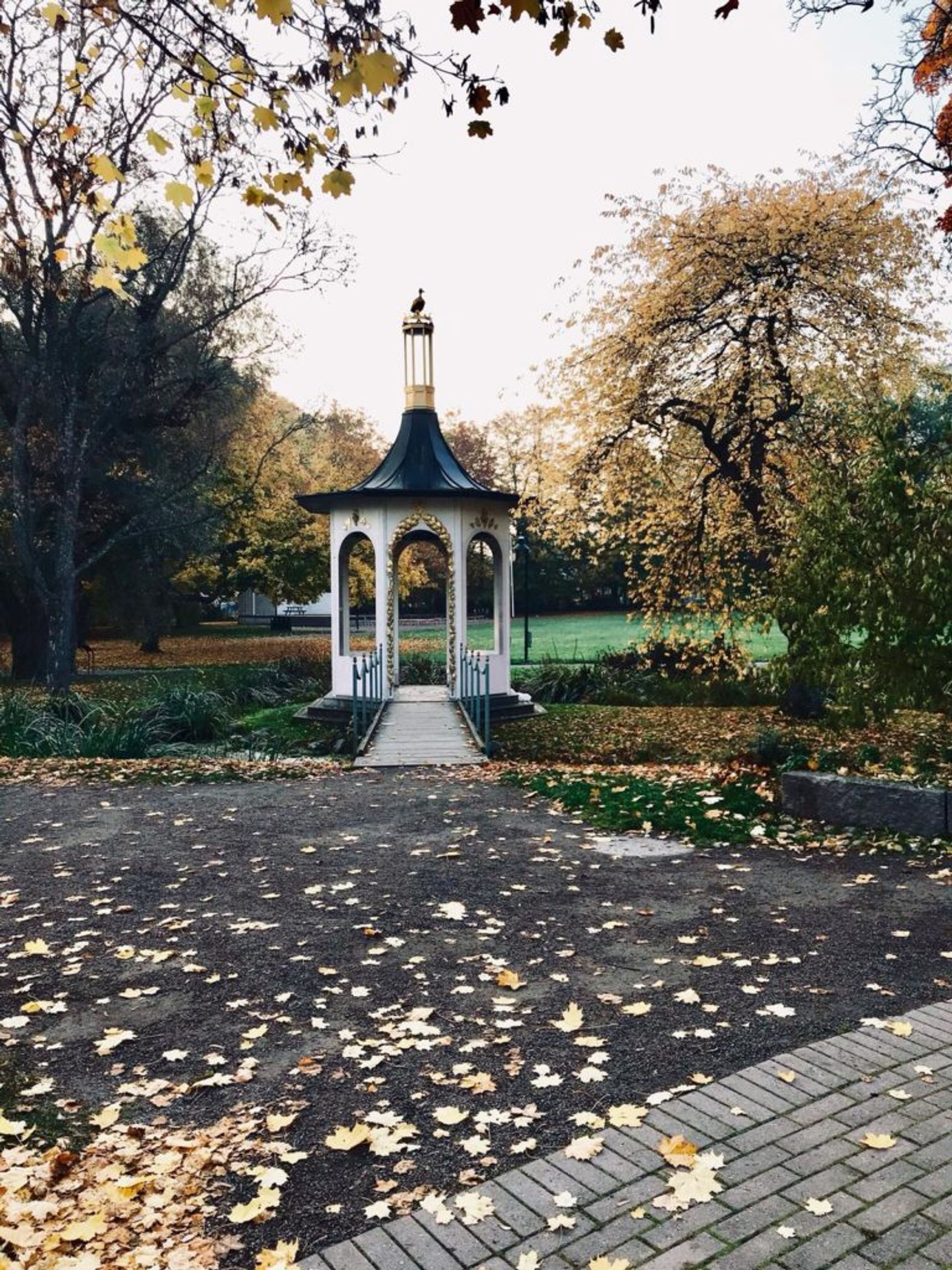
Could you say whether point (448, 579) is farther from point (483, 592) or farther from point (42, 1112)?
point (483, 592)

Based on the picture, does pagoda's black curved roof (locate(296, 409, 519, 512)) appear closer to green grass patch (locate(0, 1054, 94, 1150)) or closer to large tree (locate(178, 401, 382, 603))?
large tree (locate(178, 401, 382, 603))

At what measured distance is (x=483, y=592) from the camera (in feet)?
158

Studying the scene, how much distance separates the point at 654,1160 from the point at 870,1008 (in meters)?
1.74

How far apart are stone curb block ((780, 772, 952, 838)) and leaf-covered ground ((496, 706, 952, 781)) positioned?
64 centimetres

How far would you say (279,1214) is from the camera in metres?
2.93

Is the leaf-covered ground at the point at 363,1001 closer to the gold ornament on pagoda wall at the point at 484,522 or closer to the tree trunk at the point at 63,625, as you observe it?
the gold ornament on pagoda wall at the point at 484,522

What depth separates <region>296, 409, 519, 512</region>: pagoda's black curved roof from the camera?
55.4 feet

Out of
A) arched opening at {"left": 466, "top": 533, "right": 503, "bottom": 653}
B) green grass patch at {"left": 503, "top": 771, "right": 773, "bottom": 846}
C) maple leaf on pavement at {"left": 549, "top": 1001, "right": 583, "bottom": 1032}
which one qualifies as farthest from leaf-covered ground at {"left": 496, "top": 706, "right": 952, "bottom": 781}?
maple leaf on pavement at {"left": 549, "top": 1001, "right": 583, "bottom": 1032}

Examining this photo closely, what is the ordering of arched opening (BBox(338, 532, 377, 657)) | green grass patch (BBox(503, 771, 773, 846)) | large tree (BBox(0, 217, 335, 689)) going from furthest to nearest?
large tree (BBox(0, 217, 335, 689)) < arched opening (BBox(338, 532, 377, 657)) < green grass patch (BBox(503, 771, 773, 846))

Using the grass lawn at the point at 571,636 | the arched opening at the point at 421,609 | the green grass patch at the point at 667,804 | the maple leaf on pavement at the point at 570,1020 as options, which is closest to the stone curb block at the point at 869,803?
the green grass patch at the point at 667,804

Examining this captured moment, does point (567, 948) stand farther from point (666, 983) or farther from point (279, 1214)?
point (279, 1214)

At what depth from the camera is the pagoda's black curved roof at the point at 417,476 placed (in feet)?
55.4

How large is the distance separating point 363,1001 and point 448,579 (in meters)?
13.1

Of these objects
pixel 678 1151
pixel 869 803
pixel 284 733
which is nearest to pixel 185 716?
pixel 284 733
